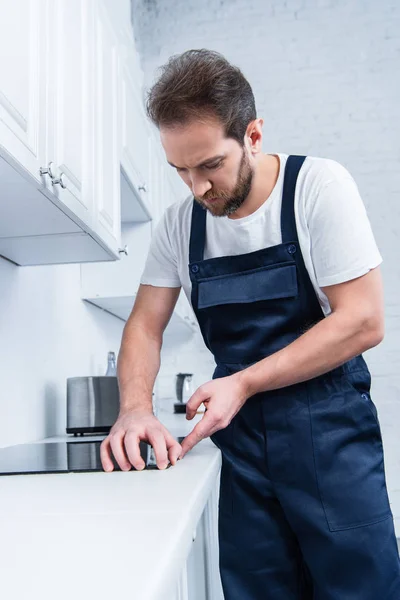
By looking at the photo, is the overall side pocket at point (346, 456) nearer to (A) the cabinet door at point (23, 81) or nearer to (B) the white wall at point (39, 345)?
(A) the cabinet door at point (23, 81)

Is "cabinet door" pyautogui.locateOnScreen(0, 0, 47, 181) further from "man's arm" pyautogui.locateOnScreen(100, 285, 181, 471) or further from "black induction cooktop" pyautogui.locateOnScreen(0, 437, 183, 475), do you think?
"black induction cooktop" pyautogui.locateOnScreen(0, 437, 183, 475)

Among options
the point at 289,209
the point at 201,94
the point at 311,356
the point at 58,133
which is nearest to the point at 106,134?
the point at 58,133

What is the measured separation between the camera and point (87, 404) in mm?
1899

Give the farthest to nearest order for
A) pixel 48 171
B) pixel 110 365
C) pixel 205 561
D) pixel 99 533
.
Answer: pixel 110 365, pixel 205 561, pixel 48 171, pixel 99 533

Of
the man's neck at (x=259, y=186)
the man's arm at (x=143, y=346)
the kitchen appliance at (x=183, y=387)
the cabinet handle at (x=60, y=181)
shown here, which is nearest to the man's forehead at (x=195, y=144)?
the man's neck at (x=259, y=186)

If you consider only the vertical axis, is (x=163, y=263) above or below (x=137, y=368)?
above

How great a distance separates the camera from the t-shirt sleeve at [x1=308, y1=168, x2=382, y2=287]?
3.65 ft

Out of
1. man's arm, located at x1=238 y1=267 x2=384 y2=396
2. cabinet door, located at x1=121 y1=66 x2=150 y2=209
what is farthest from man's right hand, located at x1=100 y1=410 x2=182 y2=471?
cabinet door, located at x1=121 y1=66 x2=150 y2=209

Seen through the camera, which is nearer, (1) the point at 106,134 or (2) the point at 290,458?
(2) the point at 290,458

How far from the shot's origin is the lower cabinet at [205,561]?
4.19 feet

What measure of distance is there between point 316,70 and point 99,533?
3.38 m

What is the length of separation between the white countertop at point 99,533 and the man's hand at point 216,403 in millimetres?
74

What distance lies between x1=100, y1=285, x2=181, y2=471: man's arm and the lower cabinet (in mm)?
310

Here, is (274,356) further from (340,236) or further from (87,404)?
(87,404)
